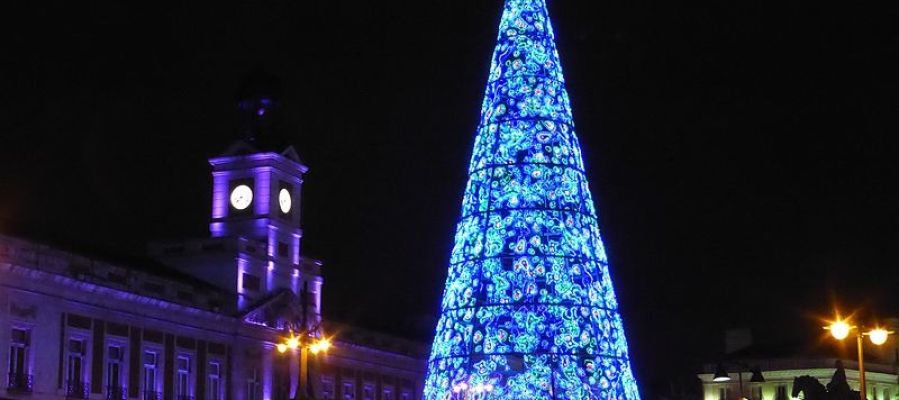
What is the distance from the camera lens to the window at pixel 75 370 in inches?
1946

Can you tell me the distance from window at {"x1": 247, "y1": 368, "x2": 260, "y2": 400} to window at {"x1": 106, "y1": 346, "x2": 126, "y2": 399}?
9507mm

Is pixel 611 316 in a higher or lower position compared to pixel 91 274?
lower

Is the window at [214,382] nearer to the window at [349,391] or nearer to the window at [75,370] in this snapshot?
the window at [75,370]

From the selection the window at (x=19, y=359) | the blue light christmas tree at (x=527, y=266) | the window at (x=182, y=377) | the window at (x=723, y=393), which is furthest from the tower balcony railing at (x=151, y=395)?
the window at (x=723, y=393)

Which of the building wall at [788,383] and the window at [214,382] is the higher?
the building wall at [788,383]

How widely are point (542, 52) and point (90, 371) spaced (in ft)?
80.2

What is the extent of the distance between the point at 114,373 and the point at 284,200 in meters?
15.7

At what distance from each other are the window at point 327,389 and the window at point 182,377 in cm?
1163

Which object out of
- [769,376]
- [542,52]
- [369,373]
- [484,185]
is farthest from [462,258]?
[769,376]

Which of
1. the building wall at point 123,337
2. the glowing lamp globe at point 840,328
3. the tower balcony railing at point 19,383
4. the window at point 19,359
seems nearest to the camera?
the glowing lamp globe at point 840,328

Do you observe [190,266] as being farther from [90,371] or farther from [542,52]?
[542,52]

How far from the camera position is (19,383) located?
46625 mm

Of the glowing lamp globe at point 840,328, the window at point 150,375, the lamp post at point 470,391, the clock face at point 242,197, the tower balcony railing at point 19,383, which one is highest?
the clock face at point 242,197

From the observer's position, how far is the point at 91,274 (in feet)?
165
